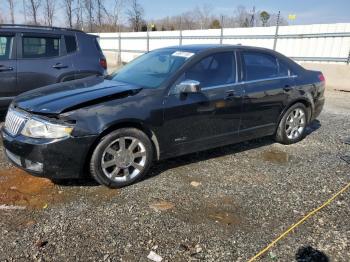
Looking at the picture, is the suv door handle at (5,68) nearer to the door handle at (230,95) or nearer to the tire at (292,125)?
the door handle at (230,95)

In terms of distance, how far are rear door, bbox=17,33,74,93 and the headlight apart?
311 cm

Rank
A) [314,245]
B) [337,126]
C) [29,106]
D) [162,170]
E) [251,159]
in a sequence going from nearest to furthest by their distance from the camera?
[314,245], [29,106], [162,170], [251,159], [337,126]

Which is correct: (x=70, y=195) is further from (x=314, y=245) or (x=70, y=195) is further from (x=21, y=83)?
(x=21, y=83)

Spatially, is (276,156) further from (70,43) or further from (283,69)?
(70,43)

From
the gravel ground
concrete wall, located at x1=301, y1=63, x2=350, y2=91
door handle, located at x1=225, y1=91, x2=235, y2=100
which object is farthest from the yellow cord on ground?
concrete wall, located at x1=301, y1=63, x2=350, y2=91

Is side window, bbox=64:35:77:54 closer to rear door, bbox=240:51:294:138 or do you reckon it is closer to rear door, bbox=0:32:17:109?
rear door, bbox=0:32:17:109

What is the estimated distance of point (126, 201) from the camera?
147 inches

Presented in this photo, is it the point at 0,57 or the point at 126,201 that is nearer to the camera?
the point at 126,201

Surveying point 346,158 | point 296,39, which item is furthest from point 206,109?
point 296,39

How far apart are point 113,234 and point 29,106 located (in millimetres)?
1734

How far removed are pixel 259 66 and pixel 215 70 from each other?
2.88 feet

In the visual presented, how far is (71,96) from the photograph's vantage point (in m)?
3.92

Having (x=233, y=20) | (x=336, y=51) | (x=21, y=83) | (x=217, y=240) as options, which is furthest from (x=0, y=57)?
(x=233, y=20)

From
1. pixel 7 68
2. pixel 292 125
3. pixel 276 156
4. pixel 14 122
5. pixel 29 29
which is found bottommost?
pixel 276 156
